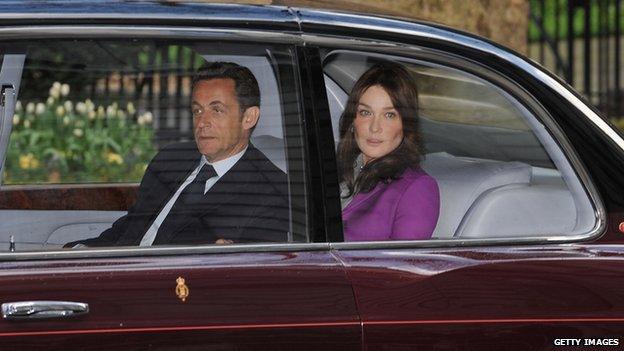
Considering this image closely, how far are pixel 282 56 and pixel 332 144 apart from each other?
254 mm

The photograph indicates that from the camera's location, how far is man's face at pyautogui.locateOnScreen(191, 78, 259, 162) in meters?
3.79

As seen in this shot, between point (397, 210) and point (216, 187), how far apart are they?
19.2 inches

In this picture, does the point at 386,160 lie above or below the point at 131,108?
below

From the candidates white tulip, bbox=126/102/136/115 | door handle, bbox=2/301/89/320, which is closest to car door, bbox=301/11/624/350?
door handle, bbox=2/301/89/320

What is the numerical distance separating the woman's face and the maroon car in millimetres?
64

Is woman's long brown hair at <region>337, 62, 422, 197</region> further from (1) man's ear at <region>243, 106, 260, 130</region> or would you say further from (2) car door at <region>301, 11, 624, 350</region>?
(1) man's ear at <region>243, 106, 260, 130</region>

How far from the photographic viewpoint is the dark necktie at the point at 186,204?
3609 millimetres

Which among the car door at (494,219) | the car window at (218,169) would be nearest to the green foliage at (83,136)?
the car window at (218,169)

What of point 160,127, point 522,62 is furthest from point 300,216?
point 160,127

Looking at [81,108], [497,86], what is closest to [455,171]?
[497,86]

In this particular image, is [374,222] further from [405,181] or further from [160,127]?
[160,127]

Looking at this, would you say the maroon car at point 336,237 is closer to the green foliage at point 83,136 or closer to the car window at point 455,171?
the car window at point 455,171

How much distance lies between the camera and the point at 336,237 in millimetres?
3605

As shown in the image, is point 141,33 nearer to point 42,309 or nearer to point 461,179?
point 42,309
